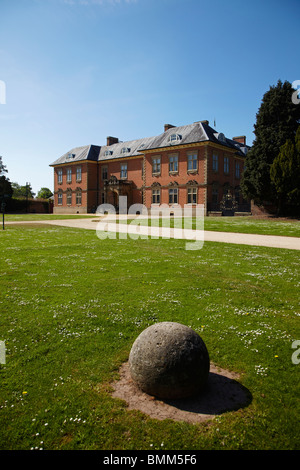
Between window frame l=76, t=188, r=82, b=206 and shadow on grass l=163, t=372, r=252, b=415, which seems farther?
window frame l=76, t=188, r=82, b=206

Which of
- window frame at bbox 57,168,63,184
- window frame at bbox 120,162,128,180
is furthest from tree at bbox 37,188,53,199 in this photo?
window frame at bbox 120,162,128,180

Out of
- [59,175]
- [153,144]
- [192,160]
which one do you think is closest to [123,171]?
[153,144]

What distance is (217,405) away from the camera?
374cm

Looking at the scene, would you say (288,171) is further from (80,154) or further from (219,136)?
(80,154)

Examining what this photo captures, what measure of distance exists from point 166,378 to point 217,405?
0.68m

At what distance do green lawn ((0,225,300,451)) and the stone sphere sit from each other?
0.40 meters

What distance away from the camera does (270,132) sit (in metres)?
34.8

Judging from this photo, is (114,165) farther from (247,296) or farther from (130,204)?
(247,296)

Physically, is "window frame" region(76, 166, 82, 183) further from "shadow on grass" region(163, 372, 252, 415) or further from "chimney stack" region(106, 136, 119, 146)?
"shadow on grass" region(163, 372, 252, 415)

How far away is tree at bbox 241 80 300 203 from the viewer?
3378 cm

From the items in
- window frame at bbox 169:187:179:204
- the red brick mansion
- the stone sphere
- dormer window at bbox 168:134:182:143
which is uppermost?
dormer window at bbox 168:134:182:143
